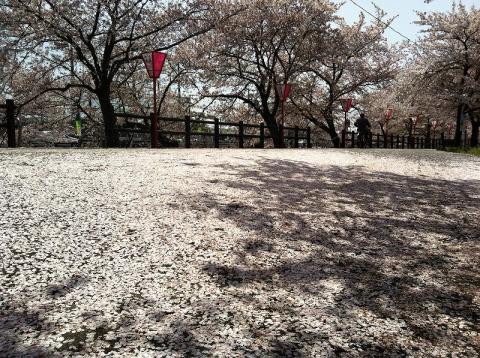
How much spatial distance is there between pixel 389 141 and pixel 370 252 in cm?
3364

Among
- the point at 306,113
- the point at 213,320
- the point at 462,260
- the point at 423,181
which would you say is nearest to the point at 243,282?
the point at 213,320

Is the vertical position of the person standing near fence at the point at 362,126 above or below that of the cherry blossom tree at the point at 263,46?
below

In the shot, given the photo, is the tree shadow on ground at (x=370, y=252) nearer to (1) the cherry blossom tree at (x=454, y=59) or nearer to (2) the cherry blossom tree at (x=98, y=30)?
(2) the cherry blossom tree at (x=98, y=30)

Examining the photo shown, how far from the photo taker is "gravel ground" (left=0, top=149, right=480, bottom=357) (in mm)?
1677

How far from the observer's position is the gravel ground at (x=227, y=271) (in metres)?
1.68

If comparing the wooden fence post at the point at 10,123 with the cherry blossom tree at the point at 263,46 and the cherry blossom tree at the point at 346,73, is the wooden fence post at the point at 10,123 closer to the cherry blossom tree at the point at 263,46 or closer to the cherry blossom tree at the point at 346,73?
the cherry blossom tree at the point at 263,46

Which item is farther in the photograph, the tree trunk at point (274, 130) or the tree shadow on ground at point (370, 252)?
the tree trunk at point (274, 130)

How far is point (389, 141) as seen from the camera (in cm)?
3400

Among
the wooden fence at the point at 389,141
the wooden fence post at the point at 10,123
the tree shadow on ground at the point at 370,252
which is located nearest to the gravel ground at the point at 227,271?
the tree shadow on ground at the point at 370,252

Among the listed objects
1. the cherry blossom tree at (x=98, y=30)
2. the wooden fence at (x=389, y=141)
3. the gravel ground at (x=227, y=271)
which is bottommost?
the gravel ground at (x=227, y=271)

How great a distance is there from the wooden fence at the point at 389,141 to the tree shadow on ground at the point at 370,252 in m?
18.4

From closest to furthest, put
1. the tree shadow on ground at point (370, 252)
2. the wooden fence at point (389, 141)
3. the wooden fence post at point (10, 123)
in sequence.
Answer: the tree shadow on ground at point (370, 252), the wooden fence post at point (10, 123), the wooden fence at point (389, 141)

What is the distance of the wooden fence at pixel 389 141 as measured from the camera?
82.1 feet

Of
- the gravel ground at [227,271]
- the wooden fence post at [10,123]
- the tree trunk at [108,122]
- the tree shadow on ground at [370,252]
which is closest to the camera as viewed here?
the gravel ground at [227,271]
